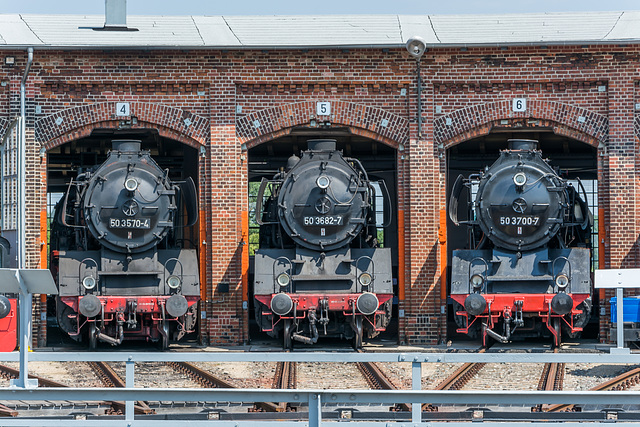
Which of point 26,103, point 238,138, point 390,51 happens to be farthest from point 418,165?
point 26,103

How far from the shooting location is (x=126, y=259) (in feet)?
54.2

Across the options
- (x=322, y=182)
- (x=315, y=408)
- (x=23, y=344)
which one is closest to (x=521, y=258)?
(x=322, y=182)

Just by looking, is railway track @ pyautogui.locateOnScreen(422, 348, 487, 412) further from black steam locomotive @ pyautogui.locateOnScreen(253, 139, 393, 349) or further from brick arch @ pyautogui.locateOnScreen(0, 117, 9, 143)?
brick arch @ pyautogui.locateOnScreen(0, 117, 9, 143)

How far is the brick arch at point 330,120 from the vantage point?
18.0 metres

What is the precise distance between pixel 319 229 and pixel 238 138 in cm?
268

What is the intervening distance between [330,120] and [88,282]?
5117 mm

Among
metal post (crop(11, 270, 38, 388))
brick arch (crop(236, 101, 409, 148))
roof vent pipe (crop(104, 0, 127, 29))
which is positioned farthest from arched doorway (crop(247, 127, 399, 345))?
metal post (crop(11, 270, 38, 388))

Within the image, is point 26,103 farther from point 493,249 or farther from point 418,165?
point 493,249

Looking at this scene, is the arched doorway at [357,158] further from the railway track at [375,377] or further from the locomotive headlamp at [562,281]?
the railway track at [375,377]

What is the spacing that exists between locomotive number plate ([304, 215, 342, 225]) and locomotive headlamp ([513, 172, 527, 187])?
287 cm

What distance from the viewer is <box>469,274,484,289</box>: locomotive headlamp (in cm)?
1619

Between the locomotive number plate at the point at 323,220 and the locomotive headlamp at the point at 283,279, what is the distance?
0.92 metres

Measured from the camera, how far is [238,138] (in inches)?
708

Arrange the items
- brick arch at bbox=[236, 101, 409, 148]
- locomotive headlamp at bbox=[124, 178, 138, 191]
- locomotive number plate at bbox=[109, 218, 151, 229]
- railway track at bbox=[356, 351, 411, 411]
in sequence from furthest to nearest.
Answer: brick arch at bbox=[236, 101, 409, 148], locomotive number plate at bbox=[109, 218, 151, 229], locomotive headlamp at bbox=[124, 178, 138, 191], railway track at bbox=[356, 351, 411, 411]
